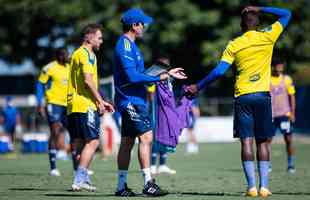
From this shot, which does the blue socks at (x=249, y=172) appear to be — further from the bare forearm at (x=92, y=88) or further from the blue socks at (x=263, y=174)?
the bare forearm at (x=92, y=88)

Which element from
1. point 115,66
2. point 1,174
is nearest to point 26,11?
point 1,174

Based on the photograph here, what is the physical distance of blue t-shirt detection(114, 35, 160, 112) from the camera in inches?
471

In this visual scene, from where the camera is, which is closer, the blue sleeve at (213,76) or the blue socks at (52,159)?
the blue sleeve at (213,76)

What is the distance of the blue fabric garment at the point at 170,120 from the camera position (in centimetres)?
1338

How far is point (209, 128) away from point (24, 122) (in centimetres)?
1224

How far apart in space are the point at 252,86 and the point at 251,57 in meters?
A: 0.36

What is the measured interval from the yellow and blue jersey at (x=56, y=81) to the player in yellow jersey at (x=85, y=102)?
4755 millimetres

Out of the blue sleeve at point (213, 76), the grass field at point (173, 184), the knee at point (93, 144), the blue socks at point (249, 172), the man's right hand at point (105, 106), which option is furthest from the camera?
the knee at point (93, 144)

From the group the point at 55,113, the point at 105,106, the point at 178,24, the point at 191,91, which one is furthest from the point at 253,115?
the point at 178,24

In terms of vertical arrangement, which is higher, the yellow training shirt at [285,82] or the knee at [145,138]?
the yellow training shirt at [285,82]

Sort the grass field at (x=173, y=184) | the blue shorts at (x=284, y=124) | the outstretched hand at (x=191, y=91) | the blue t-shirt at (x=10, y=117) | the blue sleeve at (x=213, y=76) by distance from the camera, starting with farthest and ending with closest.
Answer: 1. the blue t-shirt at (x=10, y=117)
2. the blue shorts at (x=284, y=124)
3. the grass field at (x=173, y=184)
4. the outstretched hand at (x=191, y=91)
5. the blue sleeve at (x=213, y=76)

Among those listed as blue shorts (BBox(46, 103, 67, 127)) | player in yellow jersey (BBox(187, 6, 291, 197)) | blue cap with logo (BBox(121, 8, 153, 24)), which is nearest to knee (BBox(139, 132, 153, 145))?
player in yellow jersey (BBox(187, 6, 291, 197))

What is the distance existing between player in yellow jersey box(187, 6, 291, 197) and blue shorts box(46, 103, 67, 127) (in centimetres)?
624

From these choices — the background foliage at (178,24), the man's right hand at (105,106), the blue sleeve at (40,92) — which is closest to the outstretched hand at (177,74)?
the man's right hand at (105,106)
